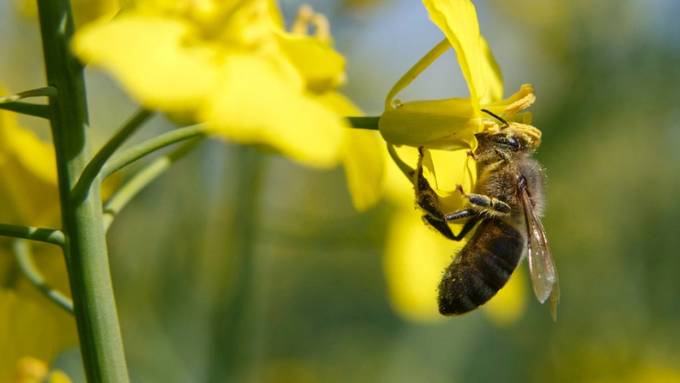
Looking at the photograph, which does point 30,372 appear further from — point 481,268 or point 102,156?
point 481,268

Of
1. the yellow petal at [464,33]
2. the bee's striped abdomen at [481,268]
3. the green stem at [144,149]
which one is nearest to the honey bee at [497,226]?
the bee's striped abdomen at [481,268]

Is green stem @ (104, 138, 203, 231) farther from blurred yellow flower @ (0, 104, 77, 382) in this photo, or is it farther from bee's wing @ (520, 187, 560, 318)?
bee's wing @ (520, 187, 560, 318)

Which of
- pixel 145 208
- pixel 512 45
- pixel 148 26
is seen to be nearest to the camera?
pixel 148 26

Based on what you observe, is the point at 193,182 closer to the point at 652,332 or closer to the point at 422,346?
the point at 422,346

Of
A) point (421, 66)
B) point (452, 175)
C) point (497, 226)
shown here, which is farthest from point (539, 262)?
point (421, 66)

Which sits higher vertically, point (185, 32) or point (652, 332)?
point (185, 32)

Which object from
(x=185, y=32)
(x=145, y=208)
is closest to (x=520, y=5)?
(x=145, y=208)
